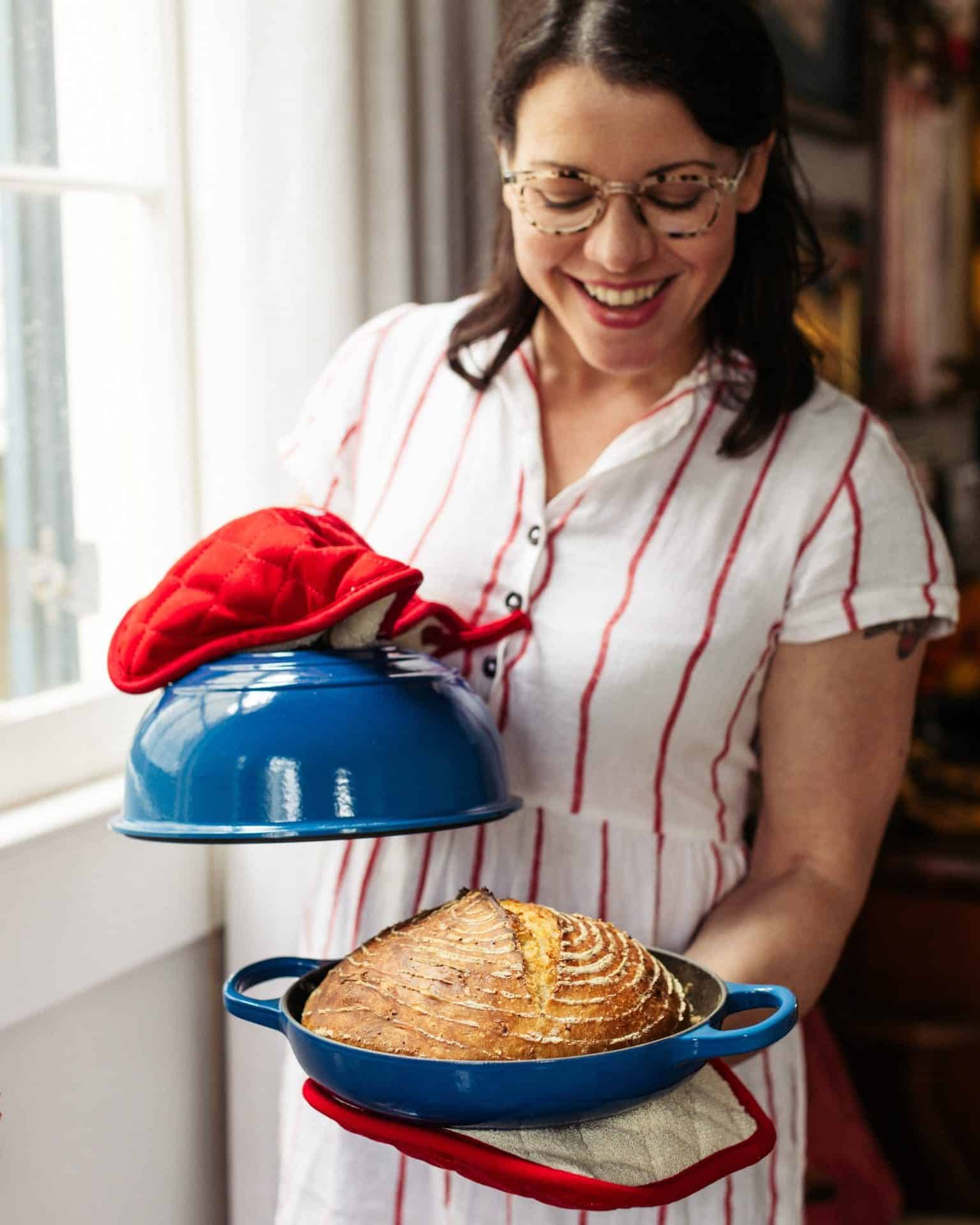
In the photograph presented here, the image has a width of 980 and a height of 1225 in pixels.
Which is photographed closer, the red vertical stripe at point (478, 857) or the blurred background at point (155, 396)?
the red vertical stripe at point (478, 857)

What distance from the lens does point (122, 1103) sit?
1451 mm

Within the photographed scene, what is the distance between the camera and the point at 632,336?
45.5 inches

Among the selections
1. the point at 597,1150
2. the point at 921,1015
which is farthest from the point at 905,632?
the point at 921,1015

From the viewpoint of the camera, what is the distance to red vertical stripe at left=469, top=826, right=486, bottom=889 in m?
1.26

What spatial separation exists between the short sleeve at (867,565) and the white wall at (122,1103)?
686mm

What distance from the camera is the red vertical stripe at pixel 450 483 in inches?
50.0

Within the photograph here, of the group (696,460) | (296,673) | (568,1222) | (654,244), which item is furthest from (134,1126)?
(654,244)

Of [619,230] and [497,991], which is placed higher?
[619,230]

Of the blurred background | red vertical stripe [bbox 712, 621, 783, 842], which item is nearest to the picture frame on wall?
the blurred background

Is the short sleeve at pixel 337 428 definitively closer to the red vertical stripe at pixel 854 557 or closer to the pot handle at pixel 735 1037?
the red vertical stripe at pixel 854 557

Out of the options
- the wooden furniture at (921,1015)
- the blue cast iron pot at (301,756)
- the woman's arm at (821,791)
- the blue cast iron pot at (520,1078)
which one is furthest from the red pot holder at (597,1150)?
the wooden furniture at (921,1015)

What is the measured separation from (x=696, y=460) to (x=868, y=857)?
348 millimetres

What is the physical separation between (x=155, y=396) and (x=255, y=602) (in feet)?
2.20

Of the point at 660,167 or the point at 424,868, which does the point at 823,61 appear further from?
the point at 424,868
